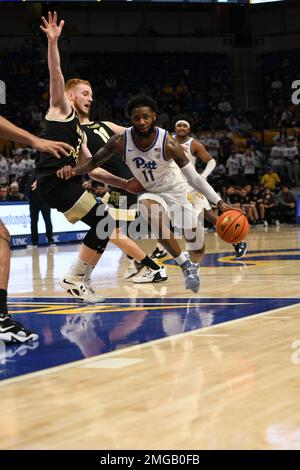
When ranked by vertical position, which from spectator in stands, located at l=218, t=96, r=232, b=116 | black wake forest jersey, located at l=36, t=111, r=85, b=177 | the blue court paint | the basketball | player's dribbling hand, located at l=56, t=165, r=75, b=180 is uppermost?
spectator in stands, located at l=218, t=96, r=232, b=116

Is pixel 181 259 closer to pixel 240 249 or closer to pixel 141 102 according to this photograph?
pixel 141 102

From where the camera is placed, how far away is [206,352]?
4789 millimetres

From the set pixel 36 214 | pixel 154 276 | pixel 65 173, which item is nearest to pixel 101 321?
pixel 65 173

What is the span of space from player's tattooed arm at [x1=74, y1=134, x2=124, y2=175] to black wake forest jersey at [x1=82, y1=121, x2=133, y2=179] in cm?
116


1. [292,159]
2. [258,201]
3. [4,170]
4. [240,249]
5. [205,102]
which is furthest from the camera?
[205,102]

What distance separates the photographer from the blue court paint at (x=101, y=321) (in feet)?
15.7

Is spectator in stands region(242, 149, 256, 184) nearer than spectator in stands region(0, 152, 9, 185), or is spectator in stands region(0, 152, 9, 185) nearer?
spectator in stands region(0, 152, 9, 185)

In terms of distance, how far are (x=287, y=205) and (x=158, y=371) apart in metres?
19.4

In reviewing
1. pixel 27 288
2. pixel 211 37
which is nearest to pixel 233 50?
pixel 211 37

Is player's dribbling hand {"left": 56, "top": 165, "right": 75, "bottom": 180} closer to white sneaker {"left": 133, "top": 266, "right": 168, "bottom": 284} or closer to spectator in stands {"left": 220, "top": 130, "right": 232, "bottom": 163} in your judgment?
white sneaker {"left": 133, "top": 266, "right": 168, "bottom": 284}

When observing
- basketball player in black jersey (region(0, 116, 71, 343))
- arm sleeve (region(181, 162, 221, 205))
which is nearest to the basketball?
arm sleeve (region(181, 162, 221, 205))

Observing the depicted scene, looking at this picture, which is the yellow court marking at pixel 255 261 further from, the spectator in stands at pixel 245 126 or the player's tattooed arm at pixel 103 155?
the spectator in stands at pixel 245 126

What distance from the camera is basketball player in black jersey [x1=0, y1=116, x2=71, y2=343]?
5.00 meters

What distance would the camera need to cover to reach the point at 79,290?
7.40 m
